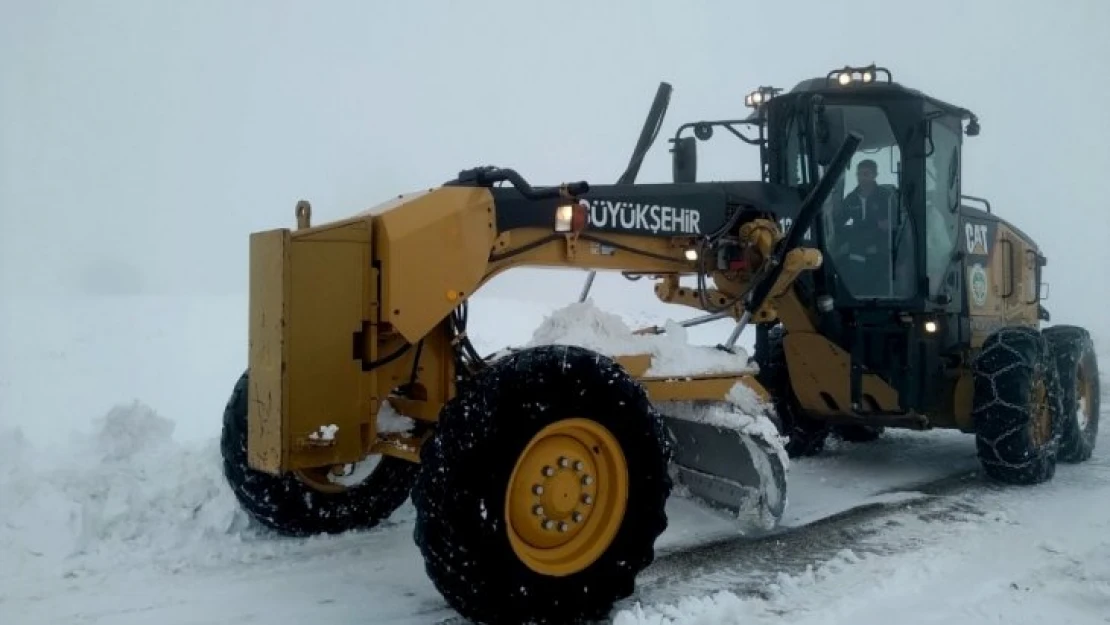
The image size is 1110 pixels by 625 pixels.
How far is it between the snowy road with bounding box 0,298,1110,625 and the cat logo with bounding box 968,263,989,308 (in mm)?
1327

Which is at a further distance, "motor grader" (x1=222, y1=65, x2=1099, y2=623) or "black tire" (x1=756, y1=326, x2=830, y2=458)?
"black tire" (x1=756, y1=326, x2=830, y2=458)

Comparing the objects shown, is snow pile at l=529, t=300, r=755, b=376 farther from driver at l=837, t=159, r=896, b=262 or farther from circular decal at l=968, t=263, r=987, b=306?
circular decal at l=968, t=263, r=987, b=306

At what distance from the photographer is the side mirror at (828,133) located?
6.27 meters

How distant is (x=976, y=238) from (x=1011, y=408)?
1667mm

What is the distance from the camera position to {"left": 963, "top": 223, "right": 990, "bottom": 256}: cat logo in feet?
23.4

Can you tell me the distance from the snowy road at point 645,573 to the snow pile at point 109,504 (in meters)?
0.01

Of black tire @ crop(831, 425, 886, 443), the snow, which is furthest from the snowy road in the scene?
black tire @ crop(831, 425, 886, 443)

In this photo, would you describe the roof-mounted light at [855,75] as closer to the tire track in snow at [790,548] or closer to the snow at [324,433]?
the tire track in snow at [790,548]

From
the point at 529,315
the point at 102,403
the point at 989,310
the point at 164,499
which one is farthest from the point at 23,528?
the point at 529,315

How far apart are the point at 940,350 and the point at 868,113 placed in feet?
5.93

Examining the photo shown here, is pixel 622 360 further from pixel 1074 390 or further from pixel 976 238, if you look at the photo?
pixel 1074 390

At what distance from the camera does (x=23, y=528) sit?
450 cm

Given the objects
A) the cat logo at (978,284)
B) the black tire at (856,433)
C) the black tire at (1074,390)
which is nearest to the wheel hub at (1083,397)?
the black tire at (1074,390)

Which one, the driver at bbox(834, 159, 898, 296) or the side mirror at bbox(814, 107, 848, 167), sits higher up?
Answer: the side mirror at bbox(814, 107, 848, 167)
